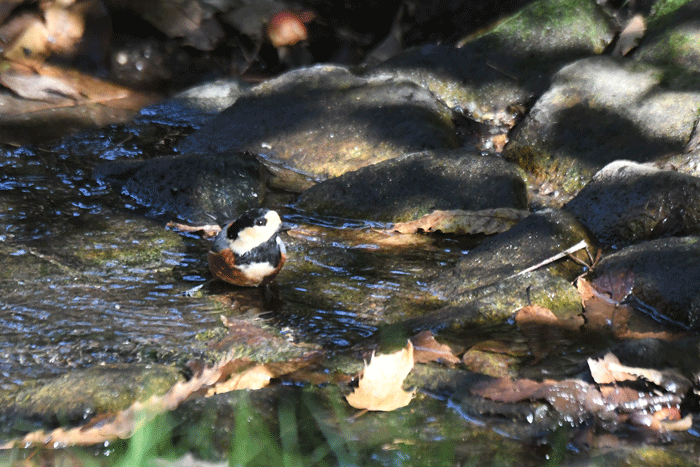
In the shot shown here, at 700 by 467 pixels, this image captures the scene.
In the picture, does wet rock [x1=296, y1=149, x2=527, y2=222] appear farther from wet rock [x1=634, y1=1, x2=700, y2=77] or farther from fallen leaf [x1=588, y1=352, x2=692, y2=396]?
fallen leaf [x1=588, y1=352, x2=692, y2=396]

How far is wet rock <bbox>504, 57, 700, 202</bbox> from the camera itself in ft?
17.7

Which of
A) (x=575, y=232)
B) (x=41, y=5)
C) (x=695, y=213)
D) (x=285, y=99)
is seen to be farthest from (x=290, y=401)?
(x=41, y=5)

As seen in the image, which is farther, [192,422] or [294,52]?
[294,52]

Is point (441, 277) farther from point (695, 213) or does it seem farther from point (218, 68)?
point (218, 68)

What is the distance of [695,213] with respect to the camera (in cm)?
423

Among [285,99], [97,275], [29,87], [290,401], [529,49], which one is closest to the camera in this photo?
[290,401]

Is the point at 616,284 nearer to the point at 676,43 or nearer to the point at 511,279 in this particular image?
the point at 511,279

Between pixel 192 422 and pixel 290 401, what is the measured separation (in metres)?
0.34

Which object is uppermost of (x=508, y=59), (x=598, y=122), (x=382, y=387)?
(x=508, y=59)

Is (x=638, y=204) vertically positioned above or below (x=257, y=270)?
above

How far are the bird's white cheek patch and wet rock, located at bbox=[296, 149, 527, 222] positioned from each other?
50.1 inches

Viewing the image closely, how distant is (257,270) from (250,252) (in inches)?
4.4

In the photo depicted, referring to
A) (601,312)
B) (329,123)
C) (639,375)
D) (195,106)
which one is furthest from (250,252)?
(195,106)

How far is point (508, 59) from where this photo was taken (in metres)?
7.23
